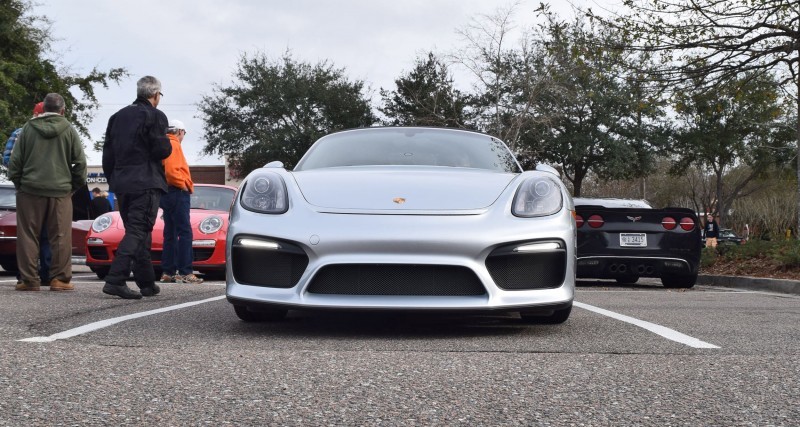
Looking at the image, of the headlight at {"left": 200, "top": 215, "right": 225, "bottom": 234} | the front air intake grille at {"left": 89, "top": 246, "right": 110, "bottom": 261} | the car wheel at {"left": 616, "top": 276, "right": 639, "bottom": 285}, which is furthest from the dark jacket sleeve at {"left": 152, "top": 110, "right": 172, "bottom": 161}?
the car wheel at {"left": 616, "top": 276, "right": 639, "bottom": 285}

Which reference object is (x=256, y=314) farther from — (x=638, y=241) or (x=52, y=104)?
(x=638, y=241)

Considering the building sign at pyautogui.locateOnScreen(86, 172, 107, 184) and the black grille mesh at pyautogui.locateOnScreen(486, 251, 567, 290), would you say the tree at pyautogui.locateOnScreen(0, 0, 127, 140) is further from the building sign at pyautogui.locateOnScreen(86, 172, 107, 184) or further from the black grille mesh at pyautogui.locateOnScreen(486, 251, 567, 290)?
the building sign at pyautogui.locateOnScreen(86, 172, 107, 184)

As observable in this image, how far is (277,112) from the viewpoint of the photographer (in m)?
45.4

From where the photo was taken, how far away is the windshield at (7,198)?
1131cm

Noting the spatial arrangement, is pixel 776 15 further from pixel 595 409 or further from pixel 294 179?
pixel 595 409

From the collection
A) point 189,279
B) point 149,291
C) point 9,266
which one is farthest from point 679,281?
point 9,266

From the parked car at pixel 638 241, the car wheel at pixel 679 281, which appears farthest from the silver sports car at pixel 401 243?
the car wheel at pixel 679 281

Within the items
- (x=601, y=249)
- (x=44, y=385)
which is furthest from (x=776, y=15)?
(x=44, y=385)

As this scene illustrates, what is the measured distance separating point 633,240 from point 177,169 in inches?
200

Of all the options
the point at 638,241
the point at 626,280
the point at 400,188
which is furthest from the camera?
the point at 626,280

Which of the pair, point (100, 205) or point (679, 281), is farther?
point (100, 205)

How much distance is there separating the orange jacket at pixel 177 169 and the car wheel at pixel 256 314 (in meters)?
3.66

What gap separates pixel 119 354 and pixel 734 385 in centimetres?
247

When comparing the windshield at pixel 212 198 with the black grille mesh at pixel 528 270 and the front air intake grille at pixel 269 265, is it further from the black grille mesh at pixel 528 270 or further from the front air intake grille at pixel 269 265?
the black grille mesh at pixel 528 270
